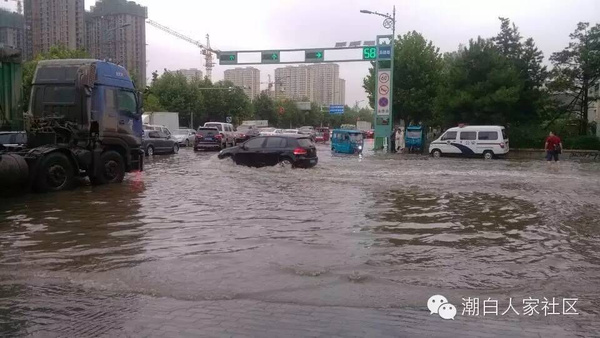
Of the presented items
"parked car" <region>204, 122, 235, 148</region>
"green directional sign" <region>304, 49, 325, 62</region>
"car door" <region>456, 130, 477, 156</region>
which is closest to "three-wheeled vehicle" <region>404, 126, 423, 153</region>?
"car door" <region>456, 130, 477, 156</region>

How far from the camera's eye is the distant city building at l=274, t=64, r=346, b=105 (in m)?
149

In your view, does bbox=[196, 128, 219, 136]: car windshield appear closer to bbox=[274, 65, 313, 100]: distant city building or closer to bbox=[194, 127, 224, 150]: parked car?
bbox=[194, 127, 224, 150]: parked car

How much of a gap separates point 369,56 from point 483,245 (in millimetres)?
30006

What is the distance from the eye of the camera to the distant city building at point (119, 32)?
42900 millimetres

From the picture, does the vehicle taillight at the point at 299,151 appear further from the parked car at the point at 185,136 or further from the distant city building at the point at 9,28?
the parked car at the point at 185,136

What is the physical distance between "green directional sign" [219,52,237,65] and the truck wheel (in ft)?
83.0

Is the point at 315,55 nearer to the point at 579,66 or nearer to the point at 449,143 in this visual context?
the point at 449,143

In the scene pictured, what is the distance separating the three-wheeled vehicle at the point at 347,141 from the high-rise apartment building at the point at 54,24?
20148 millimetres

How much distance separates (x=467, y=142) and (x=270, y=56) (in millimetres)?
14486

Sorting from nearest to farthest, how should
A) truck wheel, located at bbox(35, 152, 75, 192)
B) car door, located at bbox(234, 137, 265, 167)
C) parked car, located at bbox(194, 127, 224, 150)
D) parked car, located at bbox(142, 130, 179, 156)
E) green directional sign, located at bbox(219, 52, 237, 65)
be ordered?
truck wheel, located at bbox(35, 152, 75, 192), car door, located at bbox(234, 137, 265, 167), parked car, located at bbox(142, 130, 179, 156), parked car, located at bbox(194, 127, 224, 150), green directional sign, located at bbox(219, 52, 237, 65)

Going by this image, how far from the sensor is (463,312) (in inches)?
205

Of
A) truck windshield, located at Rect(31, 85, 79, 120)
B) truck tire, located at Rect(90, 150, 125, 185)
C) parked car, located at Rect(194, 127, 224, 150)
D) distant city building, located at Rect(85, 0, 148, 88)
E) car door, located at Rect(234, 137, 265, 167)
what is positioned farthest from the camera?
distant city building, located at Rect(85, 0, 148, 88)

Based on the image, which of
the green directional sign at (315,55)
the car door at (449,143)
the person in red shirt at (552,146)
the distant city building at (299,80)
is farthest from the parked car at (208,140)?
the distant city building at (299,80)

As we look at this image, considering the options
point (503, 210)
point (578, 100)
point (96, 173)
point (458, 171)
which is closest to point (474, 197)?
point (503, 210)
